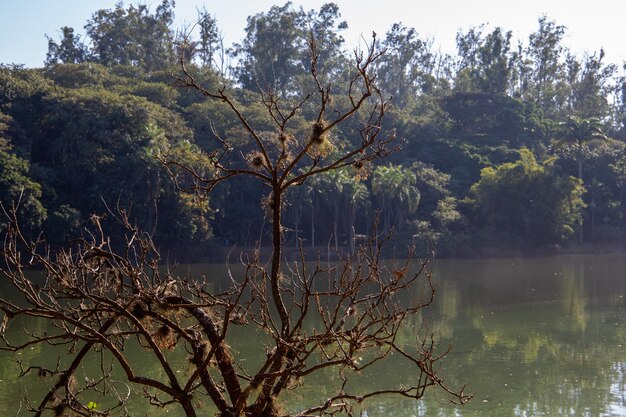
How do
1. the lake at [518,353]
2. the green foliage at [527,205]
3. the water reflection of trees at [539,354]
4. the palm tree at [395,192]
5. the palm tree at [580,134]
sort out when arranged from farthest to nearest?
the palm tree at [580,134] → the green foliage at [527,205] → the palm tree at [395,192] → the water reflection of trees at [539,354] → the lake at [518,353]

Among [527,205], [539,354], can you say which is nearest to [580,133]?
[527,205]

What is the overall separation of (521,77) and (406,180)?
A: 1075 inches

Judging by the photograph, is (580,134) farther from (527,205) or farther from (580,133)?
(527,205)

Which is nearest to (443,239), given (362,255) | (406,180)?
(406,180)

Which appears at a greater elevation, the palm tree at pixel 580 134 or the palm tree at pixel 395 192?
the palm tree at pixel 580 134

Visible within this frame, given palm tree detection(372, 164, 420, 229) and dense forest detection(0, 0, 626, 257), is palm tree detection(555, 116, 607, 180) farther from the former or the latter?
palm tree detection(372, 164, 420, 229)

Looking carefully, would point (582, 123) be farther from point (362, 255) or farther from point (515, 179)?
point (362, 255)

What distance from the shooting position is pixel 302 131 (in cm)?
2977

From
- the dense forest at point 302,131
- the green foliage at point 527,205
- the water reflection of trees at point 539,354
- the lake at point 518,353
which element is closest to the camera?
the lake at point 518,353

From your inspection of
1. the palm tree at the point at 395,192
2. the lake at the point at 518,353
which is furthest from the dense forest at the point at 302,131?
the lake at the point at 518,353

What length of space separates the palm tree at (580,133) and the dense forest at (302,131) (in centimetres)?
9

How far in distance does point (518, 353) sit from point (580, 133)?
30118 mm

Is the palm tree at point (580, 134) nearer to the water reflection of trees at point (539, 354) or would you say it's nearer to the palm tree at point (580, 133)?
the palm tree at point (580, 133)

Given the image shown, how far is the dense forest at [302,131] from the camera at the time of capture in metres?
31.2
